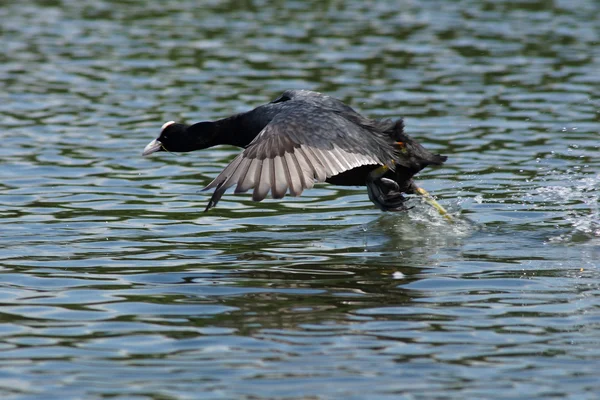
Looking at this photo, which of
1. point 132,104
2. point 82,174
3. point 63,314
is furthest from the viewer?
point 132,104

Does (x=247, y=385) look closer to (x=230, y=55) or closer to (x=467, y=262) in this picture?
(x=467, y=262)

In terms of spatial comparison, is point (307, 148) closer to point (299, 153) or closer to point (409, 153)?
point (299, 153)

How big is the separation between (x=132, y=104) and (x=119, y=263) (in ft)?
22.0

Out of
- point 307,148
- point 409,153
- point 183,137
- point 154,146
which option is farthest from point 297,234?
point 154,146

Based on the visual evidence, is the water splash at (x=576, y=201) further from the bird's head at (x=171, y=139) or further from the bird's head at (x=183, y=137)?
the bird's head at (x=171, y=139)

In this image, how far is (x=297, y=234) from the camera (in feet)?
27.5

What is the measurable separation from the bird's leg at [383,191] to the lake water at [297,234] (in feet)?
0.85

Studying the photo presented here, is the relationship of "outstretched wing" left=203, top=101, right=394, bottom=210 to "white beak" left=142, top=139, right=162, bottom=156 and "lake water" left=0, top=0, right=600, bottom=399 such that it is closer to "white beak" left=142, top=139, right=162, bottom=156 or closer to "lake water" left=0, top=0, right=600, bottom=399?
"lake water" left=0, top=0, right=600, bottom=399

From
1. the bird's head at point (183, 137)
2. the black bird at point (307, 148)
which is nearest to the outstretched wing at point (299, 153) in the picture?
the black bird at point (307, 148)

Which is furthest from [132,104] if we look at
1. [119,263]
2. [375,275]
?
[375,275]

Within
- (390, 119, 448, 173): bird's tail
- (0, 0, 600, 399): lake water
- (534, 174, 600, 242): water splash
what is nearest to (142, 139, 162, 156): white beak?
(0, 0, 600, 399): lake water

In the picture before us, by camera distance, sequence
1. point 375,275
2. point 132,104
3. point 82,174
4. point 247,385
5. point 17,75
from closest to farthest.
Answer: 1. point 247,385
2. point 375,275
3. point 82,174
4. point 132,104
5. point 17,75

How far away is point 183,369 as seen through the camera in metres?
5.08

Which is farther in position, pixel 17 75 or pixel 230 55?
pixel 230 55
